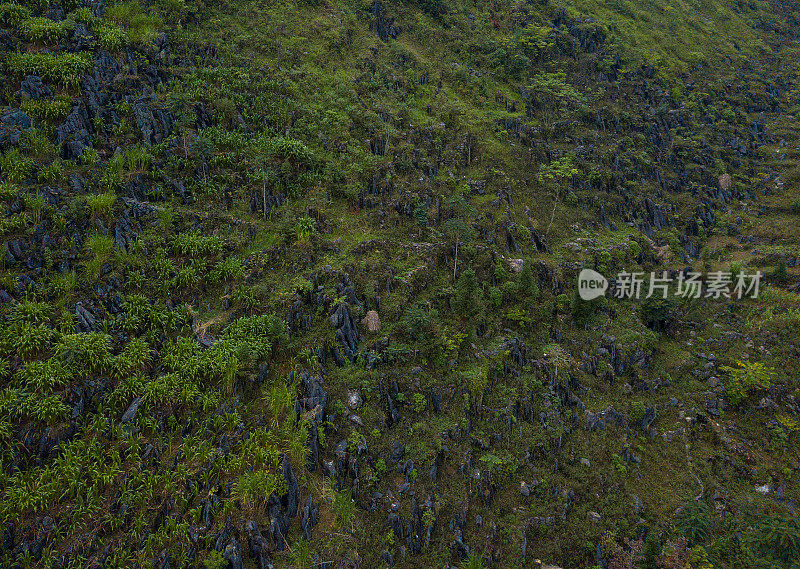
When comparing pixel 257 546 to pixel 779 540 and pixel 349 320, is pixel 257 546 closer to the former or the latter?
pixel 349 320

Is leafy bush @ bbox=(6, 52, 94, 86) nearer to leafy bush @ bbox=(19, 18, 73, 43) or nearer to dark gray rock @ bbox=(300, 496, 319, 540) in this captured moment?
leafy bush @ bbox=(19, 18, 73, 43)

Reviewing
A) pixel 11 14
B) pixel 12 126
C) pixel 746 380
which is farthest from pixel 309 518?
pixel 11 14

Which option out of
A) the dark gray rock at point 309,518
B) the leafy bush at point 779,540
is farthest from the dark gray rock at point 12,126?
the leafy bush at point 779,540

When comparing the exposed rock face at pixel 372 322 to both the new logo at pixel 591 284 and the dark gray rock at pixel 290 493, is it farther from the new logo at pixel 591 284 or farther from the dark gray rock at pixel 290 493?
the new logo at pixel 591 284

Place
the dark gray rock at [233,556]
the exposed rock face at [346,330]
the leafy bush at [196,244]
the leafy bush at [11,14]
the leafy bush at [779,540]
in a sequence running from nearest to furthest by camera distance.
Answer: the dark gray rock at [233,556] → the leafy bush at [779,540] → the exposed rock face at [346,330] → the leafy bush at [196,244] → the leafy bush at [11,14]

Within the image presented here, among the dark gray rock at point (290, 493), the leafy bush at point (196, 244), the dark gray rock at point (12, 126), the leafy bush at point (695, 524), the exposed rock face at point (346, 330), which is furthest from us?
the leafy bush at point (196, 244)

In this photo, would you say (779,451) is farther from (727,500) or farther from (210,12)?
(210,12)

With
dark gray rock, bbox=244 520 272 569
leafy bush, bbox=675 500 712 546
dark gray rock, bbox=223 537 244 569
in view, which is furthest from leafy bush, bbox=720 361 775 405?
dark gray rock, bbox=223 537 244 569

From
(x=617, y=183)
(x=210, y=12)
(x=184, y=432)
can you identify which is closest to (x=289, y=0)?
(x=210, y=12)
